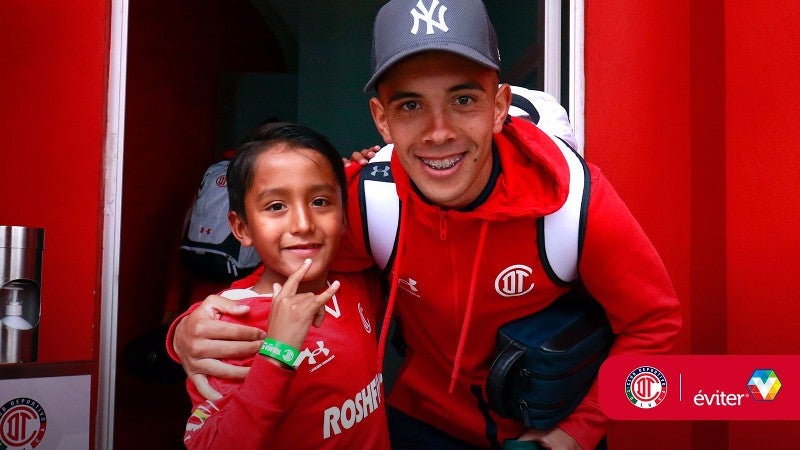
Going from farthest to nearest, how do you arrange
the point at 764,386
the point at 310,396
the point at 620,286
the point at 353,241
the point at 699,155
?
1. the point at 699,155
2. the point at 764,386
3. the point at 353,241
4. the point at 620,286
5. the point at 310,396

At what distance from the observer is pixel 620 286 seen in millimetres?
1578

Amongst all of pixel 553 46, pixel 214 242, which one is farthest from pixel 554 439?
pixel 214 242

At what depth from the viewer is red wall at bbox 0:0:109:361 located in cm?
212

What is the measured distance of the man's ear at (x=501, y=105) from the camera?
1612 millimetres

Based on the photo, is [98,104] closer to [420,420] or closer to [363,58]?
[420,420]

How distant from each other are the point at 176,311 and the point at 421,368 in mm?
1410

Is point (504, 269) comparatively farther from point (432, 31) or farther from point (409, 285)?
point (432, 31)

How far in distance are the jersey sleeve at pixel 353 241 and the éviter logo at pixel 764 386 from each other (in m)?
0.97

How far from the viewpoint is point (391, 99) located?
1558 millimetres

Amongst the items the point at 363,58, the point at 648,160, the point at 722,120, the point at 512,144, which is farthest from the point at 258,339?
the point at 363,58

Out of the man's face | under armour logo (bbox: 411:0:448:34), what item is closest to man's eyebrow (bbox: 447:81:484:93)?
the man's face

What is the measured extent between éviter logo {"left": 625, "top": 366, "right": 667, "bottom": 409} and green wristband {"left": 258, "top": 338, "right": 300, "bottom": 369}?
83cm

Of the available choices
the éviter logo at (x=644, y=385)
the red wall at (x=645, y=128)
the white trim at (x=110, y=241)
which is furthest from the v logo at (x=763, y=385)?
the white trim at (x=110, y=241)

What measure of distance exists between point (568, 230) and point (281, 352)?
0.65m
